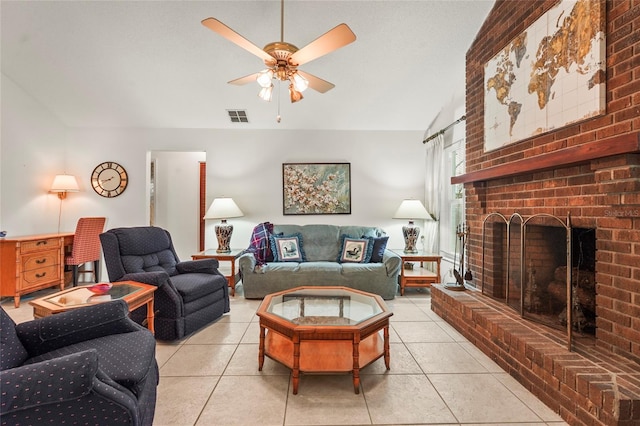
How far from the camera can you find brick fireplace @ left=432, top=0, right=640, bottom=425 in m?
1.58

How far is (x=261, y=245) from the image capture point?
4.20m

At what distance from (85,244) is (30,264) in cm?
58

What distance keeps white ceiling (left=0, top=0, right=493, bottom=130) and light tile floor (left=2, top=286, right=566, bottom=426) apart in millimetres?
2916

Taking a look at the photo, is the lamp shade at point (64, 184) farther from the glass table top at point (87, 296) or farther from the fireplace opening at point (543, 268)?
the fireplace opening at point (543, 268)

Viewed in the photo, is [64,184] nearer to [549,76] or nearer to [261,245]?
[261,245]

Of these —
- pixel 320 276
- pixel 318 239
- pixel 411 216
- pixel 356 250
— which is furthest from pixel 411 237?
pixel 320 276

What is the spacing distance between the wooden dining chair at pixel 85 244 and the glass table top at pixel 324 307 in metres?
3.09

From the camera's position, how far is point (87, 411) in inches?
44.1

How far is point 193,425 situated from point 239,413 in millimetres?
237

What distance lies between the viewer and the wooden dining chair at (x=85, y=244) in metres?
4.08

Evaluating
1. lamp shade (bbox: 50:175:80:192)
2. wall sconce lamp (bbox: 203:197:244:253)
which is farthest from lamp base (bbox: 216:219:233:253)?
lamp shade (bbox: 50:175:80:192)

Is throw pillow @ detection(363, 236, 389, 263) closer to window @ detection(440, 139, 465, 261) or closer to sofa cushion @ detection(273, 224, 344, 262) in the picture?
sofa cushion @ detection(273, 224, 344, 262)

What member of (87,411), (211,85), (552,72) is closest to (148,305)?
(87,411)

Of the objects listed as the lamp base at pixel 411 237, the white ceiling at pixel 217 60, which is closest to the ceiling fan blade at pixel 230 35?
the white ceiling at pixel 217 60
